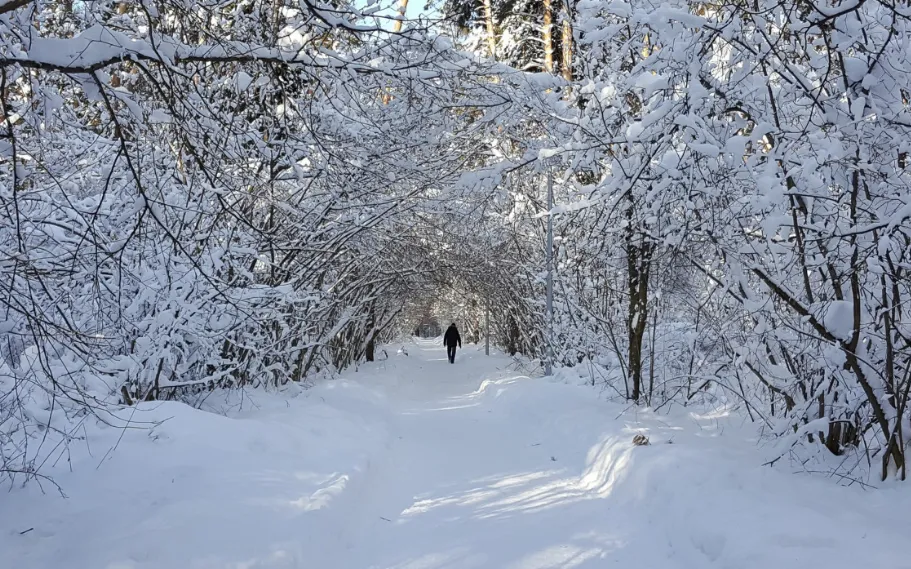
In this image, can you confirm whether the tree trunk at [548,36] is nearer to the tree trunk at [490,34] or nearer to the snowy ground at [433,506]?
the tree trunk at [490,34]

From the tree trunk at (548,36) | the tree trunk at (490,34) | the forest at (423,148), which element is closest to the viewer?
the forest at (423,148)

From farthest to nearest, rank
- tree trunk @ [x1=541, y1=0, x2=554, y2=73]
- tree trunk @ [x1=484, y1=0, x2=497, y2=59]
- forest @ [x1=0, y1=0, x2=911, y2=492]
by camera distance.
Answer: tree trunk @ [x1=541, y1=0, x2=554, y2=73] < tree trunk @ [x1=484, y1=0, x2=497, y2=59] < forest @ [x1=0, y1=0, x2=911, y2=492]

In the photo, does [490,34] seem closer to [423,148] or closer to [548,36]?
[548,36]

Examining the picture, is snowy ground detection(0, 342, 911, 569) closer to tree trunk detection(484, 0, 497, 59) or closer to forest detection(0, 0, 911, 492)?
forest detection(0, 0, 911, 492)

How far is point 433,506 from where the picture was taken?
5.93 metres

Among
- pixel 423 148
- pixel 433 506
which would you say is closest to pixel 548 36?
pixel 423 148

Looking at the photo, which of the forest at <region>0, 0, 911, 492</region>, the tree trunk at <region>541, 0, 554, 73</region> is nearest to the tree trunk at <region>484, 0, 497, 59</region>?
the tree trunk at <region>541, 0, 554, 73</region>

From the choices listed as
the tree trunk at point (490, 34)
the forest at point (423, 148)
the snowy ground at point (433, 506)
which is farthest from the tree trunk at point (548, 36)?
the snowy ground at point (433, 506)

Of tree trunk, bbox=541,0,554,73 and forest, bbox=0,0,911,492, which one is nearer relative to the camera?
forest, bbox=0,0,911,492

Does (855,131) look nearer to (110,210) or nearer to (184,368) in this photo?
(110,210)

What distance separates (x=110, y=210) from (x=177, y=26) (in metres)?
3.23

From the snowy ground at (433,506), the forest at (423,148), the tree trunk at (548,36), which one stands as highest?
the tree trunk at (548,36)

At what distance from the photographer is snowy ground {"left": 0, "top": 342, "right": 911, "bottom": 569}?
12.8 ft

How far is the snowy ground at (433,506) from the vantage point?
12.8 feet
